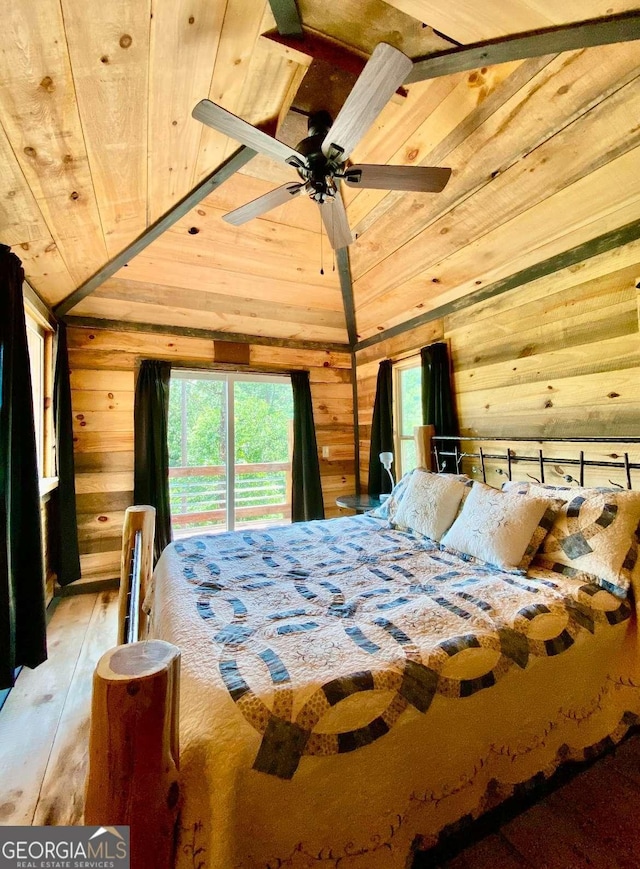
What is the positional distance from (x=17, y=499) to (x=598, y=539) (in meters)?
2.80

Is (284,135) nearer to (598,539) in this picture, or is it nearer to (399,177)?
(399,177)

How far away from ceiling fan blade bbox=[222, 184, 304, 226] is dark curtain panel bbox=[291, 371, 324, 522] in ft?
7.23

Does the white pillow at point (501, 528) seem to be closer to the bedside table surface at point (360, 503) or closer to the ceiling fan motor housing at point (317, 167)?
the bedside table surface at point (360, 503)

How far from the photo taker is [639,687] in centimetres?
144

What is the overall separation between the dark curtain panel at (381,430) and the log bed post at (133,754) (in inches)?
129

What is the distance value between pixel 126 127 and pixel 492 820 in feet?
9.22

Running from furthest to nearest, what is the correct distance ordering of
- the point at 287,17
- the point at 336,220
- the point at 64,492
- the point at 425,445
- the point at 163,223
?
1. the point at 64,492
2. the point at 425,445
3. the point at 163,223
4. the point at 336,220
5. the point at 287,17

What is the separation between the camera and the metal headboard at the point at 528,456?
6.48ft

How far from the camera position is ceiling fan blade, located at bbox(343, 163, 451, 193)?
170 centimetres

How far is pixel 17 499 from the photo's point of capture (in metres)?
2.03

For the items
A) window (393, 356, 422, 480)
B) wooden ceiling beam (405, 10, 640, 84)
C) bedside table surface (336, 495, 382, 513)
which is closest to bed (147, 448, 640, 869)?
bedside table surface (336, 495, 382, 513)

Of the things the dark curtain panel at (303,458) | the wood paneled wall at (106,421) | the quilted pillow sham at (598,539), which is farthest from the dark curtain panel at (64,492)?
the quilted pillow sham at (598,539)

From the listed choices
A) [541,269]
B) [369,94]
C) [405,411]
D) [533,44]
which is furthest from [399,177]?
[405,411]

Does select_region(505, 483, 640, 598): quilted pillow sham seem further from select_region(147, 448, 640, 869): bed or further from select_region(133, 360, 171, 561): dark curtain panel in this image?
select_region(133, 360, 171, 561): dark curtain panel
